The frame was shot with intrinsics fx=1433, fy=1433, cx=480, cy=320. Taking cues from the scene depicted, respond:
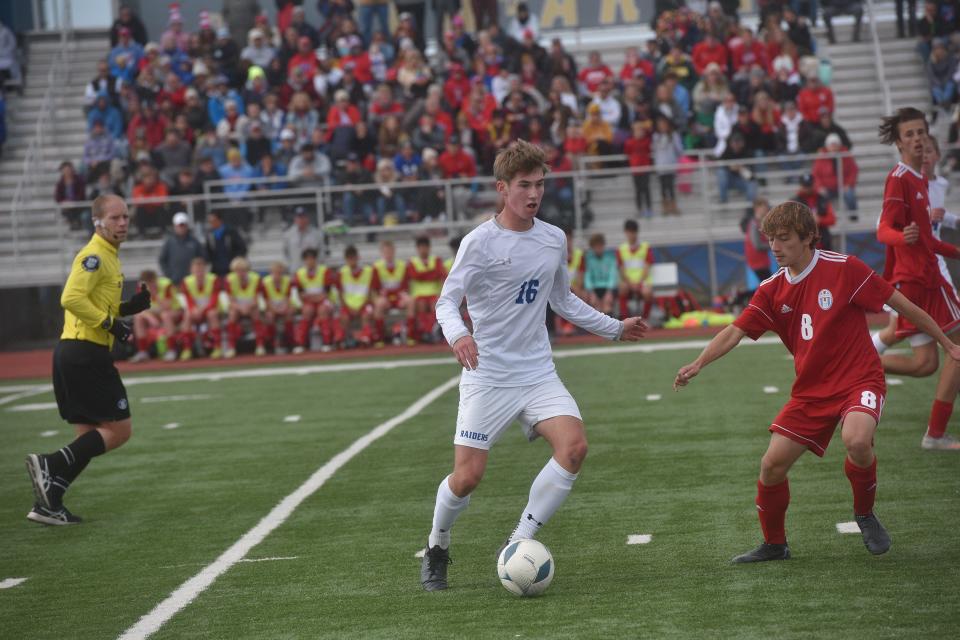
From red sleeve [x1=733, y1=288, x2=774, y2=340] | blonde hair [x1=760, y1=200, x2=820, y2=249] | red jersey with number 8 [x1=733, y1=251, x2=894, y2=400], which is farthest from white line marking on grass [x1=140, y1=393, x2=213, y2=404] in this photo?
blonde hair [x1=760, y1=200, x2=820, y2=249]

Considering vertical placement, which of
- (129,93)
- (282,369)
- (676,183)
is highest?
(129,93)

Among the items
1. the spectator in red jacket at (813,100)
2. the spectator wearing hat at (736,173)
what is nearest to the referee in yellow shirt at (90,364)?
the spectator wearing hat at (736,173)

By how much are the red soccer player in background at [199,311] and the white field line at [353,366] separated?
7.52 ft

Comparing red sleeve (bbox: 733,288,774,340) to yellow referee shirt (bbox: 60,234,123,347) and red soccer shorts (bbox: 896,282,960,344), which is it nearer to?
red soccer shorts (bbox: 896,282,960,344)

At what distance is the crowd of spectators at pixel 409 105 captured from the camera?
23.2m

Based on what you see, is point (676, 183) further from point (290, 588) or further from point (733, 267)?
point (290, 588)

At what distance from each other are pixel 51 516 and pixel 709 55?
18.9 metres

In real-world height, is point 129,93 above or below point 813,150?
above

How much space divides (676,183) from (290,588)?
1653 centimetres

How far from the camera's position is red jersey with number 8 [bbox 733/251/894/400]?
654 centimetres

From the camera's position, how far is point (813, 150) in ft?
75.2

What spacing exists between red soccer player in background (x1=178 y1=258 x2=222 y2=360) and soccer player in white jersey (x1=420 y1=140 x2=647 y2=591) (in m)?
15.1

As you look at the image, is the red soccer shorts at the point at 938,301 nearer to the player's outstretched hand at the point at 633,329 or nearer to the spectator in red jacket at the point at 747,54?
the player's outstretched hand at the point at 633,329

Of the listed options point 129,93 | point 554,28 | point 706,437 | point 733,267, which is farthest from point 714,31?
point 706,437
